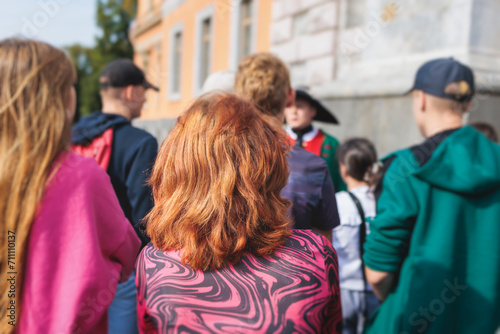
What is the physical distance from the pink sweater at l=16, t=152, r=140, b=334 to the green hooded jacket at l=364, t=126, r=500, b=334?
4.13 feet

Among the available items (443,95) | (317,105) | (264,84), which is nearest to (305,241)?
(264,84)

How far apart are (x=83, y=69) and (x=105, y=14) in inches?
298

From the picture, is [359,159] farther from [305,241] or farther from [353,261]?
[305,241]

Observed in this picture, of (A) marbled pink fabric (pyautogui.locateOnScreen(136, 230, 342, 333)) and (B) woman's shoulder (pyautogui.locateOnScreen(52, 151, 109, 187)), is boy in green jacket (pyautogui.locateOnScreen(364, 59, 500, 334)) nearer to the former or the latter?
(A) marbled pink fabric (pyautogui.locateOnScreen(136, 230, 342, 333))

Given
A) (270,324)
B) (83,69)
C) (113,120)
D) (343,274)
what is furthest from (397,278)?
(83,69)

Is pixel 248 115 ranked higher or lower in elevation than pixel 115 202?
higher

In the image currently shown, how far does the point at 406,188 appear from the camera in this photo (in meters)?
1.99

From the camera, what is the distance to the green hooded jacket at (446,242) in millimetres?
1923

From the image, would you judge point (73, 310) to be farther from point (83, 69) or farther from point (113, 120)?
point (83, 69)

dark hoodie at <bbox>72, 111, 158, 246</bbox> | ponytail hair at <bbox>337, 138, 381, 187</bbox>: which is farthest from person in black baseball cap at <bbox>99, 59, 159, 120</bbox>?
ponytail hair at <bbox>337, 138, 381, 187</bbox>

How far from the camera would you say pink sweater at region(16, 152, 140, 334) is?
4.15 feet

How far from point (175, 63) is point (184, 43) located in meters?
1.47

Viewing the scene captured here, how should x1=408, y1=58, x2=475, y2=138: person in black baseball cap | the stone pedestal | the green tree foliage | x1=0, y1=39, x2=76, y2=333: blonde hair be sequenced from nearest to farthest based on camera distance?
x1=0, y1=39, x2=76, y2=333: blonde hair → x1=408, y1=58, x2=475, y2=138: person in black baseball cap → the stone pedestal → the green tree foliage

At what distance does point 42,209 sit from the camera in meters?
1.26
